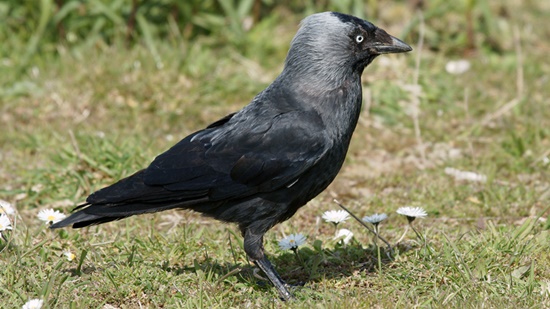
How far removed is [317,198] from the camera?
5.14m

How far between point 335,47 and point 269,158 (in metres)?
0.66

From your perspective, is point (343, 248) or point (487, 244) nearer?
point (487, 244)

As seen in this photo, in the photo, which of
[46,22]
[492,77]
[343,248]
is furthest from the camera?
[492,77]

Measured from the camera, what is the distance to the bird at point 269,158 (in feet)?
12.2

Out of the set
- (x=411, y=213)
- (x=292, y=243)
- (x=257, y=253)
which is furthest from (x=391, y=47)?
(x=257, y=253)

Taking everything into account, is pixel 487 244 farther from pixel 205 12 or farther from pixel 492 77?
pixel 205 12

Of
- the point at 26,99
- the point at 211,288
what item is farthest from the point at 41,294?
the point at 26,99

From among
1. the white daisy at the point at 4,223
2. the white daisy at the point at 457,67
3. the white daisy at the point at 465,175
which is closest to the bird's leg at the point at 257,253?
the white daisy at the point at 4,223

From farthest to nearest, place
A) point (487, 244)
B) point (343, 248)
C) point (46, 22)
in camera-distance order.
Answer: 1. point (46, 22)
2. point (343, 248)
3. point (487, 244)

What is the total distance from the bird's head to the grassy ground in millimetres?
912

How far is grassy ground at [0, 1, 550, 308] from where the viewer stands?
3693 millimetres

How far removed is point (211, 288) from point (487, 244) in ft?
4.51

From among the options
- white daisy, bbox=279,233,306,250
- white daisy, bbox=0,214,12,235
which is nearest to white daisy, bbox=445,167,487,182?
white daisy, bbox=279,233,306,250

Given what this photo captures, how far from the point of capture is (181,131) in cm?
618
